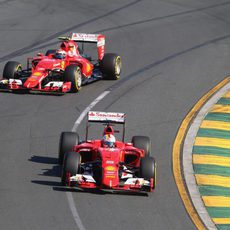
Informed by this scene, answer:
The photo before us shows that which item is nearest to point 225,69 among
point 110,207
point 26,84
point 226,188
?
point 26,84

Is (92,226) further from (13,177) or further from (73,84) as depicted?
(73,84)

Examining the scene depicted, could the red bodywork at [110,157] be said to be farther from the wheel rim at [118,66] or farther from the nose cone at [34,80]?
the wheel rim at [118,66]

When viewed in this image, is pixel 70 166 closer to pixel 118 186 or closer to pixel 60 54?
pixel 118 186

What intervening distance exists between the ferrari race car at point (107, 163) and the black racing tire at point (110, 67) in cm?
920

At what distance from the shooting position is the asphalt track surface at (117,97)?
2067cm

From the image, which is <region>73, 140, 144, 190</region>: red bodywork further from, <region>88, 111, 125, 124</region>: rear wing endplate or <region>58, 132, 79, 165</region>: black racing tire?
<region>88, 111, 125, 124</region>: rear wing endplate

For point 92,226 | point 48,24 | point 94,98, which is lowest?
point 92,226

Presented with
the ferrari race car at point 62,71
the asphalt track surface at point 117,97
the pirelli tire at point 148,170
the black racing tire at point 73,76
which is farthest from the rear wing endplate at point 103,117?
the black racing tire at point 73,76

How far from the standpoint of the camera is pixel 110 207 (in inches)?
822

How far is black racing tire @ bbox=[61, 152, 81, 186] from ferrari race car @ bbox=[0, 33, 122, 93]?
8.40 m

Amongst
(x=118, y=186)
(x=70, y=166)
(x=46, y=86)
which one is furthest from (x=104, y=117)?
(x=46, y=86)

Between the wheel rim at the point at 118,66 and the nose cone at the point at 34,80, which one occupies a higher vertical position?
the wheel rim at the point at 118,66

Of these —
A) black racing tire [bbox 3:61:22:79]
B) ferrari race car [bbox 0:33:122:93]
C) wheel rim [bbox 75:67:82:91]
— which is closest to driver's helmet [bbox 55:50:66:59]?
ferrari race car [bbox 0:33:122:93]

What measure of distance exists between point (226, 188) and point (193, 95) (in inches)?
341
